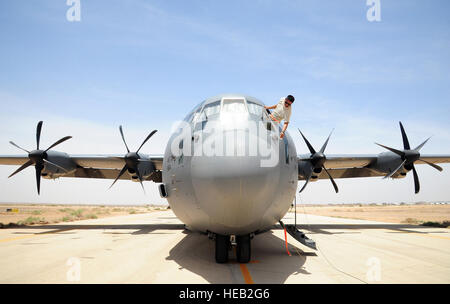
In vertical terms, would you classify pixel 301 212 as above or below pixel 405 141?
below

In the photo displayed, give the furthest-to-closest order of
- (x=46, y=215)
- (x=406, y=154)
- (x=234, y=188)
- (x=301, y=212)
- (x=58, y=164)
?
(x=301, y=212), (x=46, y=215), (x=58, y=164), (x=406, y=154), (x=234, y=188)

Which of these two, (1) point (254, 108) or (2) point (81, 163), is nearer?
(1) point (254, 108)

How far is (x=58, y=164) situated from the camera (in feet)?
48.5

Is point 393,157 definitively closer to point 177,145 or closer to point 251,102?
point 251,102

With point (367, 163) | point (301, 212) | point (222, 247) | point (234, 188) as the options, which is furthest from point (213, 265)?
point (301, 212)

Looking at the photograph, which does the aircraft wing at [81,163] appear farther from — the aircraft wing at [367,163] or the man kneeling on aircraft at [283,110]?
the man kneeling on aircraft at [283,110]

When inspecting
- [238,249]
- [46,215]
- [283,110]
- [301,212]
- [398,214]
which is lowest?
[301,212]

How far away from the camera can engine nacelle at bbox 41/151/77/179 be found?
14.6m

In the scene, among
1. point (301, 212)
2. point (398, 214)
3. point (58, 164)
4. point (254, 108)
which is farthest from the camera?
point (301, 212)

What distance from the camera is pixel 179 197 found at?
4871 mm

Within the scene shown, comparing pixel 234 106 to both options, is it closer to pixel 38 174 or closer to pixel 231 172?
pixel 231 172
